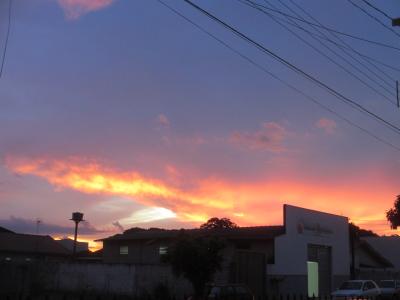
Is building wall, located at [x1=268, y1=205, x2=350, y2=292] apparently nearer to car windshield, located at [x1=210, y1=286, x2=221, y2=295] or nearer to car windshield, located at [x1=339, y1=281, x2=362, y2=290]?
car windshield, located at [x1=339, y1=281, x2=362, y2=290]

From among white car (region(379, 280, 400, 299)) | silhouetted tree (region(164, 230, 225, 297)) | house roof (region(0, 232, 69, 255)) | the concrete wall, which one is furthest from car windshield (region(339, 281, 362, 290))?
house roof (region(0, 232, 69, 255))

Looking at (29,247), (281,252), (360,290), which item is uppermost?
(29,247)

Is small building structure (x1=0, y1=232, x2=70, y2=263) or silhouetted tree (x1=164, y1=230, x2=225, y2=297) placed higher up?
small building structure (x1=0, y1=232, x2=70, y2=263)

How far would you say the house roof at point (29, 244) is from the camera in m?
60.3

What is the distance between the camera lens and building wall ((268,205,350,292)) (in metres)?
38.0

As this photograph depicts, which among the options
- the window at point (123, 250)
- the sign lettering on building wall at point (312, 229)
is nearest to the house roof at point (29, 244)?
the window at point (123, 250)

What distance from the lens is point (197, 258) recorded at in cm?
2742

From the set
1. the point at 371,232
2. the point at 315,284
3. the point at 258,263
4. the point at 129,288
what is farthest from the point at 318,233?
the point at 371,232

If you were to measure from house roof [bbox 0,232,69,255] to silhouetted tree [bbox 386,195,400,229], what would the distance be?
3441cm

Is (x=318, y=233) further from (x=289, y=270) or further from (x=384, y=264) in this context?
(x=384, y=264)

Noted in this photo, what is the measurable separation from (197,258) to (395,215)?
37.6 m

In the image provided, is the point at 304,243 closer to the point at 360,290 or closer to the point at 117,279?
the point at 360,290

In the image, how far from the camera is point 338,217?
154 feet

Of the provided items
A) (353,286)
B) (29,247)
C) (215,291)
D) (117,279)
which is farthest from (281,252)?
(29,247)
